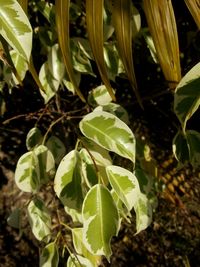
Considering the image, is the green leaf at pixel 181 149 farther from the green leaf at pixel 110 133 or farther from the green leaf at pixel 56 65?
the green leaf at pixel 56 65

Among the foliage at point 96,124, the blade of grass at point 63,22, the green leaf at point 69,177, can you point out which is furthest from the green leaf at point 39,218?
the blade of grass at point 63,22

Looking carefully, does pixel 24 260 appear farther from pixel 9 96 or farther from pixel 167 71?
pixel 167 71

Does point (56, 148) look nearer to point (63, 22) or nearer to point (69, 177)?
point (69, 177)

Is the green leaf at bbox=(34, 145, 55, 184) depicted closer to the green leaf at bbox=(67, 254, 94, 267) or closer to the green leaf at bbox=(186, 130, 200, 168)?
the green leaf at bbox=(67, 254, 94, 267)

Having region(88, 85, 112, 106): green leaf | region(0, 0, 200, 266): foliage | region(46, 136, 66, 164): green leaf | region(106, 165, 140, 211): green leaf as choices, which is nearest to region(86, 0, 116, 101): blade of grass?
region(0, 0, 200, 266): foliage

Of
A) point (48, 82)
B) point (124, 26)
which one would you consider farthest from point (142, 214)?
point (124, 26)

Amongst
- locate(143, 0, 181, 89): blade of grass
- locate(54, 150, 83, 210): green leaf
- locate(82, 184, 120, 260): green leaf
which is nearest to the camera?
locate(143, 0, 181, 89): blade of grass

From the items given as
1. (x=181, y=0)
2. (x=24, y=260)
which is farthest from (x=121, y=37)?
(x=24, y=260)
